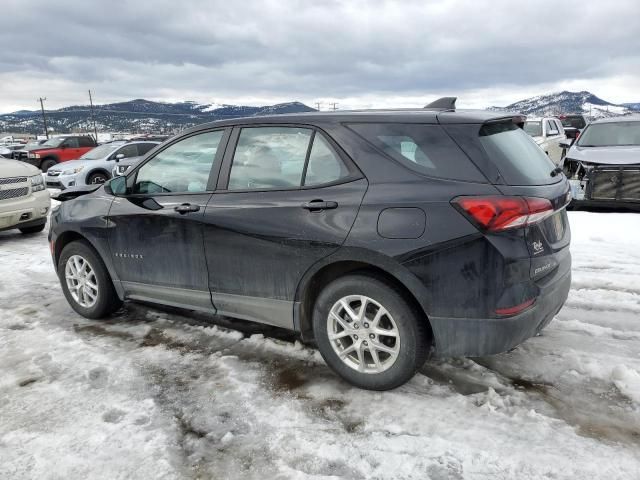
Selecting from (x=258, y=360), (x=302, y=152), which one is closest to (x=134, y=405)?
(x=258, y=360)

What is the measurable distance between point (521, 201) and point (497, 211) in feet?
0.54

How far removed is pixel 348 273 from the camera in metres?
3.00

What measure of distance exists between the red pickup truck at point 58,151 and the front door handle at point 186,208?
76.6ft

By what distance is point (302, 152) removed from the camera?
3217 mm

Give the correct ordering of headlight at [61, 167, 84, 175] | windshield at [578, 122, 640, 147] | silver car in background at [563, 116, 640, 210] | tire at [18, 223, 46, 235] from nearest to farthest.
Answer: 1. silver car in background at [563, 116, 640, 210]
2. tire at [18, 223, 46, 235]
3. windshield at [578, 122, 640, 147]
4. headlight at [61, 167, 84, 175]

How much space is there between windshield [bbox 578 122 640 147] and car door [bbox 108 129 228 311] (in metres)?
8.79

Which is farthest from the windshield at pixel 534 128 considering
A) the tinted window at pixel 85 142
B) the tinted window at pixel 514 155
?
the tinted window at pixel 85 142

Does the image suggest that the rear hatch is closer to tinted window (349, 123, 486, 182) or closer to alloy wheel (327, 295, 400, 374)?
tinted window (349, 123, 486, 182)

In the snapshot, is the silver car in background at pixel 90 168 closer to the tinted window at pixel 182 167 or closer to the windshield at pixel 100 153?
the windshield at pixel 100 153

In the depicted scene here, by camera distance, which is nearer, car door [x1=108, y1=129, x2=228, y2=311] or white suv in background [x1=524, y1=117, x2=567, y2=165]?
car door [x1=108, y1=129, x2=228, y2=311]

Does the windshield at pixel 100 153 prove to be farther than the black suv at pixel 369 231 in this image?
Yes

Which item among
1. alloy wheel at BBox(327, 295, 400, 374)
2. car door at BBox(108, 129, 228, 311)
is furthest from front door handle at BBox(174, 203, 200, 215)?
alloy wheel at BBox(327, 295, 400, 374)

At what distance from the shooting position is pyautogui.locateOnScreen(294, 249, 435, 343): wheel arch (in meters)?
2.74

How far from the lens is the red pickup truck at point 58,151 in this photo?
2362 centimetres
